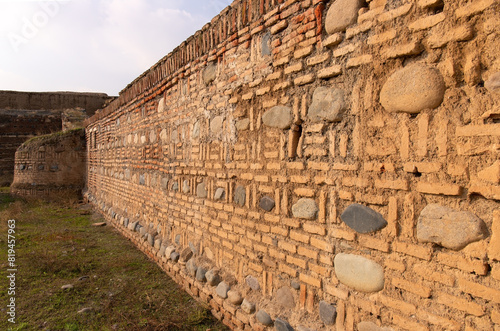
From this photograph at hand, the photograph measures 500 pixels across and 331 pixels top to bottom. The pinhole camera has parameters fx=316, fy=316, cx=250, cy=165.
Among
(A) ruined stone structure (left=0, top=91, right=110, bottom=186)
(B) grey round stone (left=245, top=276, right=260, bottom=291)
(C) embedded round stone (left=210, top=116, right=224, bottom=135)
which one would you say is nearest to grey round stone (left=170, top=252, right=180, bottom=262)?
(B) grey round stone (left=245, top=276, right=260, bottom=291)

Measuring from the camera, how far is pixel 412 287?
1541 mm

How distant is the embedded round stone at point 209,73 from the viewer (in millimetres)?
3207

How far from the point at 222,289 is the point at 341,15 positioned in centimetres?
236

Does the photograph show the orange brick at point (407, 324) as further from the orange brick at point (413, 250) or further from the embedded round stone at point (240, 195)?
the embedded round stone at point (240, 195)

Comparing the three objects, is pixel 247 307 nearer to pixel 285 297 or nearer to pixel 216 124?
pixel 285 297

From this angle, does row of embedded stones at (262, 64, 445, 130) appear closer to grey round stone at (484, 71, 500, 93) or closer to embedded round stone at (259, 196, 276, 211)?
grey round stone at (484, 71, 500, 93)

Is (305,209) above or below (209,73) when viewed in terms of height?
below

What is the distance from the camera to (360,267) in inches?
69.7

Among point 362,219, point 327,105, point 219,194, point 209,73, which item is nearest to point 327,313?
point 362,219

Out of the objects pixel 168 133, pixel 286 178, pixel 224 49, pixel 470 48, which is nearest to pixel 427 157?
pixel 470 48

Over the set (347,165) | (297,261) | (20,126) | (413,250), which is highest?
(20,126)

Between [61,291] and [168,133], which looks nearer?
[61,291]

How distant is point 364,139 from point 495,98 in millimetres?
617

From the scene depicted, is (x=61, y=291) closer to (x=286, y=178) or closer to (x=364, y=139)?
(x=286, y=178)
